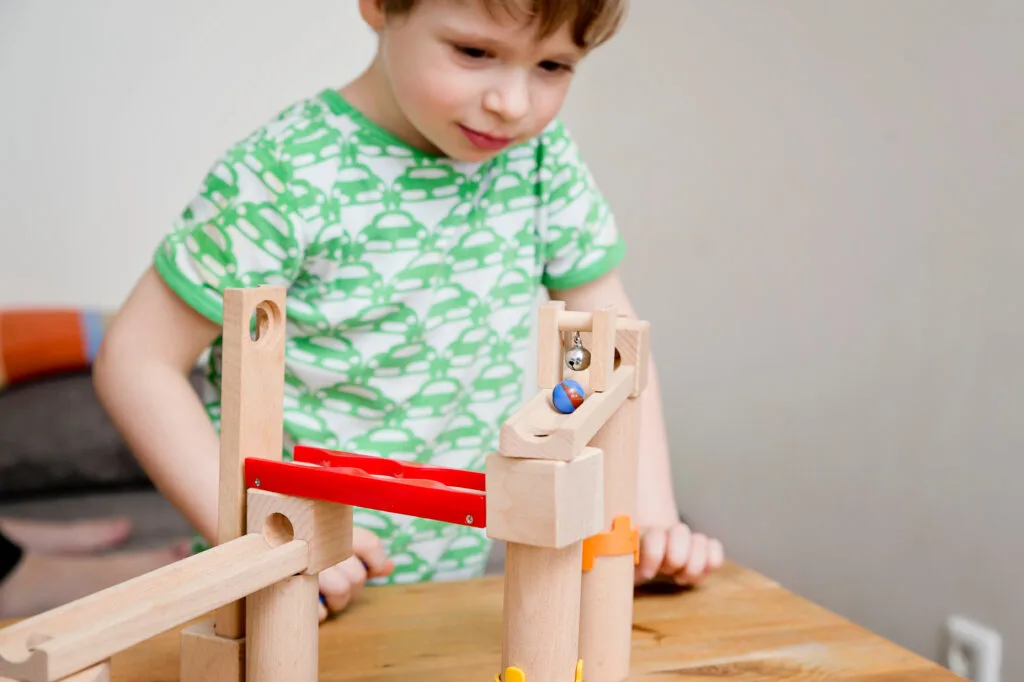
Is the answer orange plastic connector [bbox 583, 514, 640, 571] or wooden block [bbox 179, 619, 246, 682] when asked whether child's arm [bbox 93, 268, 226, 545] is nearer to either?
wooden block [bbox 179, 619, 246, 682]

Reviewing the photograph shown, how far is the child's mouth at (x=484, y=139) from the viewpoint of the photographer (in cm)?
72

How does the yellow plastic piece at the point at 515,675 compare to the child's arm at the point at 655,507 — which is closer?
the yellow plastic piece at the point at 515,675

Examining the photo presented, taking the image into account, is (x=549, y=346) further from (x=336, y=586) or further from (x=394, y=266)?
(x=394, y=266)

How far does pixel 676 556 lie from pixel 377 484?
1.05 feet

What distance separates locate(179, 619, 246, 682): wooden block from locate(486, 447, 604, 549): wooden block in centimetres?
17

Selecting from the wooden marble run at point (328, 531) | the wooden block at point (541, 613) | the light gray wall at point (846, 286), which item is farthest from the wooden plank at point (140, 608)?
the light gray wall at point (846, 286)

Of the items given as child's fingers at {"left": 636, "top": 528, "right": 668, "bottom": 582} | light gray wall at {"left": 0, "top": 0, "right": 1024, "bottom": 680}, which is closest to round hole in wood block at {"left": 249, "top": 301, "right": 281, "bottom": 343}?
child's fingers at {"left": 636, "top": 528, "right": 668, "bottom": 582}

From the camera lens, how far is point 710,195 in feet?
4.79

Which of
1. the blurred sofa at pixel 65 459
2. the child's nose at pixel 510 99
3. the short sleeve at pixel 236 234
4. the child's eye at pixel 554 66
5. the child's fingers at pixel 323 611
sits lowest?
the blurred sofa at pixel 65 459

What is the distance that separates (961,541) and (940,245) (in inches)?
11.9

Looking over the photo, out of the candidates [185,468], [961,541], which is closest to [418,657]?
[185,468]

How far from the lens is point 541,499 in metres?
0.39

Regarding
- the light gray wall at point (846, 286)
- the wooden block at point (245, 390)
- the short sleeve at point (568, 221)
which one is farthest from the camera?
the light gray wall at point (846, 286)

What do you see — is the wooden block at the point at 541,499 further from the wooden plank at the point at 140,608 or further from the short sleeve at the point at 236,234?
the short sleeve at the point at 236,234
